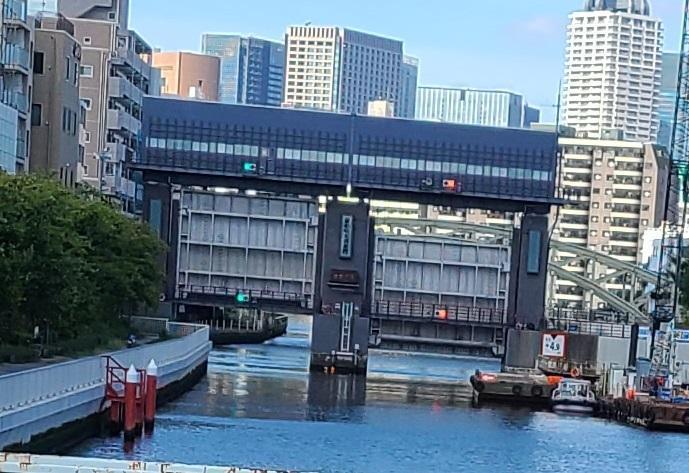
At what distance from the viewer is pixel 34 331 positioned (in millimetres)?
52750

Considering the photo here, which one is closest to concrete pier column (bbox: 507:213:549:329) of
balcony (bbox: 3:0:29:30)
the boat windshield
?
the boat windshield

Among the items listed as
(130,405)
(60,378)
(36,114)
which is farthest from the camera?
(36,114)

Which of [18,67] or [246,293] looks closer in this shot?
[18,67]

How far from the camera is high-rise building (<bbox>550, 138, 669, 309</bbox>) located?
18712 cm

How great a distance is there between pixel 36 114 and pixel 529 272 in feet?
84.7

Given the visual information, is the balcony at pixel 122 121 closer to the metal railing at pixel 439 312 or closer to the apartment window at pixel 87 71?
the apartment window at pixel 87 71

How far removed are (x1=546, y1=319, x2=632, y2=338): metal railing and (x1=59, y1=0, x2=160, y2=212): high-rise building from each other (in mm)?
26989

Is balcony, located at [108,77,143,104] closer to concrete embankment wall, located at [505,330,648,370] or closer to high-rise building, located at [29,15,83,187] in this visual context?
high-rise building, located at [29,15,83,187]

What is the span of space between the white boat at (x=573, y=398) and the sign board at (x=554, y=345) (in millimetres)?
11217

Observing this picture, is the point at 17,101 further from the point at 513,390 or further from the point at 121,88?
the point at 121,88

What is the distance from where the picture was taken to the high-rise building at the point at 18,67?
247 ft

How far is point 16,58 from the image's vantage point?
3017 inches

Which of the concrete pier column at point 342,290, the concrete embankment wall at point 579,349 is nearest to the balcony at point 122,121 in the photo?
the concrete pier column at point 342,290

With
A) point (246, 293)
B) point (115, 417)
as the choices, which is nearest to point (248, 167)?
point (246, 293)
